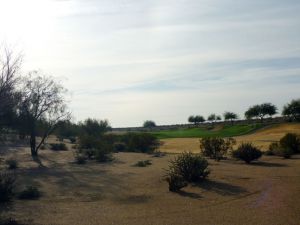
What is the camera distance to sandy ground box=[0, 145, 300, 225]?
48.3ft

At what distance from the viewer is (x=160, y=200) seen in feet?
60.1

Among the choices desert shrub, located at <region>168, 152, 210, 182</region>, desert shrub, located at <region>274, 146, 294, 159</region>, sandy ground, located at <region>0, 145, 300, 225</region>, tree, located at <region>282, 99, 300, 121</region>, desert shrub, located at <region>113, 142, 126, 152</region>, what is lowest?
sandy ground, located at <region>0, 145, 300, 225</region>

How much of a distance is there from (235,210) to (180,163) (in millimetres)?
7484

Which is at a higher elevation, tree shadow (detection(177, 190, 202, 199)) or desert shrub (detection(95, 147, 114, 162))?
desert shrub (detection(95, 147, 114, 162))

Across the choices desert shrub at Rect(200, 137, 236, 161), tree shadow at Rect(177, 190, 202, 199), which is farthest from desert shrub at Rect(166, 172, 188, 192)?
desert shrub at Rect(200, 137, 236, 161)

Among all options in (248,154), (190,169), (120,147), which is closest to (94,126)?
(120,147)

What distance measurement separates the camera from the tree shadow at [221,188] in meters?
19.2

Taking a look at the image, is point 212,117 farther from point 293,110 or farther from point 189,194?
point 189,194

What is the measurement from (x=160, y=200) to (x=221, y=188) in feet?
10.0

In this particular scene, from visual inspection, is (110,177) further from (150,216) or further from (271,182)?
(150,216)

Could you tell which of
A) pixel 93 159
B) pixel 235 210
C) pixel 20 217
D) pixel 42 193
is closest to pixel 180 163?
pixel 42 193

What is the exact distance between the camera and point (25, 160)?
40.5 meters

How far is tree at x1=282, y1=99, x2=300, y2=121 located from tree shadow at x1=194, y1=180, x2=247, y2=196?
87094mm

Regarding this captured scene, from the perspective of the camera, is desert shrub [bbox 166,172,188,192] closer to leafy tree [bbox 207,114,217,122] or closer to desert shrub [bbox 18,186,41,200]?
desert shrub [bbox 18,186,41,200]
